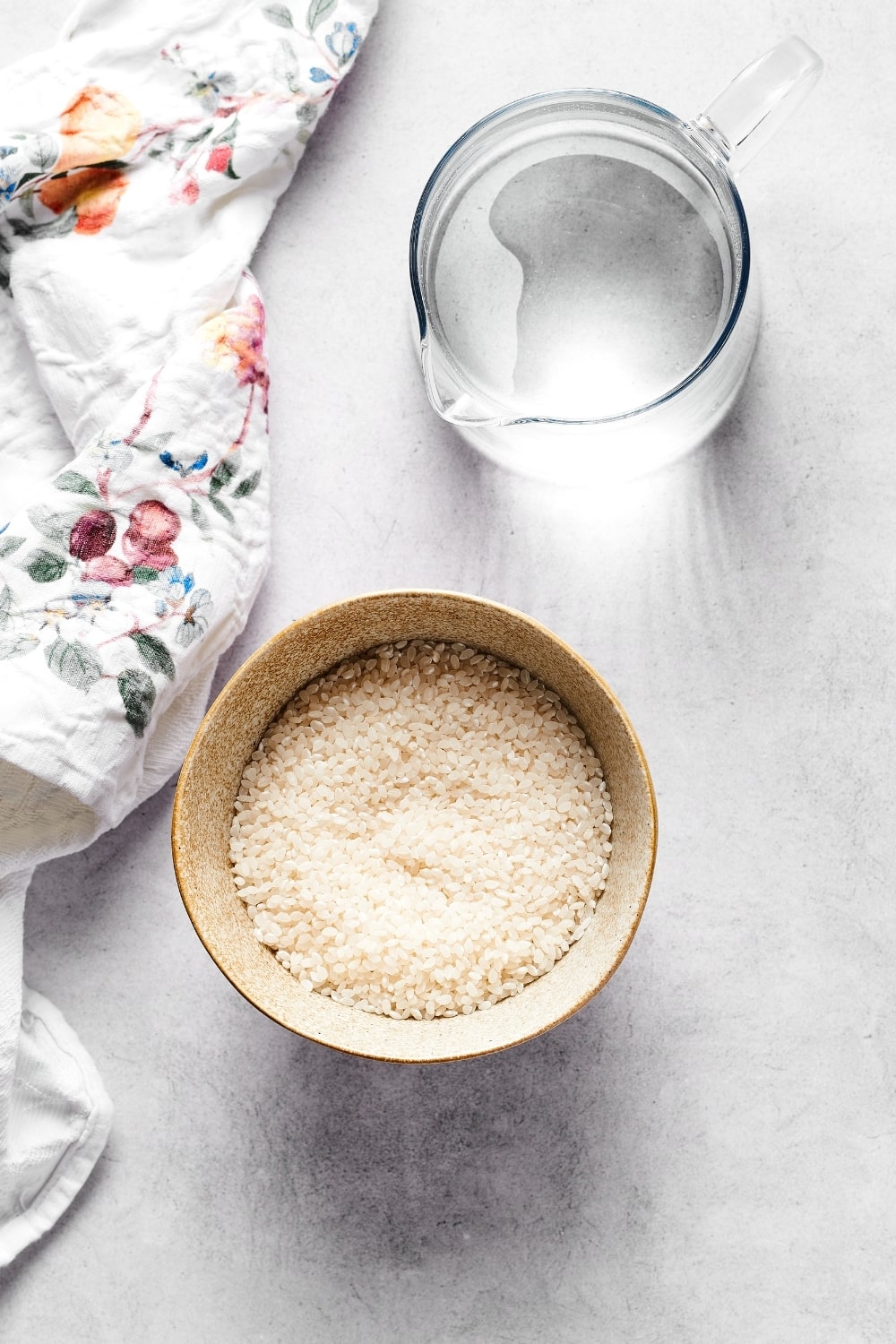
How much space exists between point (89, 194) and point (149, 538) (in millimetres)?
281

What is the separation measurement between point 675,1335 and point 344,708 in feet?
1.82

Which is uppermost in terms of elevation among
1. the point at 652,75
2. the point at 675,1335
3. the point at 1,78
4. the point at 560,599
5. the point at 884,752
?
the point at 1,78

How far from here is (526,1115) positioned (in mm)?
853

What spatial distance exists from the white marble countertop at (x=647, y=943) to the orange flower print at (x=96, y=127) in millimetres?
204

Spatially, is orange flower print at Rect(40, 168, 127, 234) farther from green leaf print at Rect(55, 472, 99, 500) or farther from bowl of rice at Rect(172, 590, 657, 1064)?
bowl of rice at Rect(172, 590, 657, 1064)

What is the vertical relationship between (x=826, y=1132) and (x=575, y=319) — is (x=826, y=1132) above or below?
below

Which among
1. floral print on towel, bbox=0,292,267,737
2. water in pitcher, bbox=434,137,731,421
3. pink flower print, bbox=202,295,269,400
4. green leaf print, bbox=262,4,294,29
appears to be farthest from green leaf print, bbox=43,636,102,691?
green leaf print, bbox=262,4,294,29

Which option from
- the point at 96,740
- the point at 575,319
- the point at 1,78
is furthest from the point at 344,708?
the point at 1,78

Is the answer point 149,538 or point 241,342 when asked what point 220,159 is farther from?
point 149,538

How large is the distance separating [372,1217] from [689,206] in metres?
0.81

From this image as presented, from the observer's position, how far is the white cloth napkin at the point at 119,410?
79 centimetres

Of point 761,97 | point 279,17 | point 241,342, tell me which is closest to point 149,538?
point 241,342

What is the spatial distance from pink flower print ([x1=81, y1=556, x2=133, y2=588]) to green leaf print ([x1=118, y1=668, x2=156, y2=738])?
7 cm

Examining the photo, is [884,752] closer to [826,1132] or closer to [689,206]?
[826,1132]
